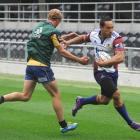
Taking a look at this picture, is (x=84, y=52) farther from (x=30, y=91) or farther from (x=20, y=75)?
(x=30, y=91)

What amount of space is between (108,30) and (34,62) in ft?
4.26

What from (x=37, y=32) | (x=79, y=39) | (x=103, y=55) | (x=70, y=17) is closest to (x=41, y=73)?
(x=37, y=32)

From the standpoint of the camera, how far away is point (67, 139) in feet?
29.8

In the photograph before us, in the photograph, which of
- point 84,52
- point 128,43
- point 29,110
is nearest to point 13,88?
point 84,52

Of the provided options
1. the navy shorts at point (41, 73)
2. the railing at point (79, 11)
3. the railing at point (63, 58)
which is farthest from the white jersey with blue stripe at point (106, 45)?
the railing at point (79, 11)

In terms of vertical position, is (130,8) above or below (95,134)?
above

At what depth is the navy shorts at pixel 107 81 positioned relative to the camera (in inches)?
366

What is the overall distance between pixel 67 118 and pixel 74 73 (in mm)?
8946

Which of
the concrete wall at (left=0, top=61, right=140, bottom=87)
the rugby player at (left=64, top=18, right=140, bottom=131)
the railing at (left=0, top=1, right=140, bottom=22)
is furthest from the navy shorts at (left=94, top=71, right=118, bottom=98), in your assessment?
the railing at (left=0, top=1, right=140, bottom=22)

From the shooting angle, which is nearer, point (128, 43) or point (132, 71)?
point (132, 71)

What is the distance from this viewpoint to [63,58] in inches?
808

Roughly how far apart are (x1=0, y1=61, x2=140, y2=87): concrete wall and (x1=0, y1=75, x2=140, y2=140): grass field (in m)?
1.99

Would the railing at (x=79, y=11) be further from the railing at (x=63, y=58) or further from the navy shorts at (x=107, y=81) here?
the navy shorts at (x=107, y=81)

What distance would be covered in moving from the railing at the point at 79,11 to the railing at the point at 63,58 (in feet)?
17.2
